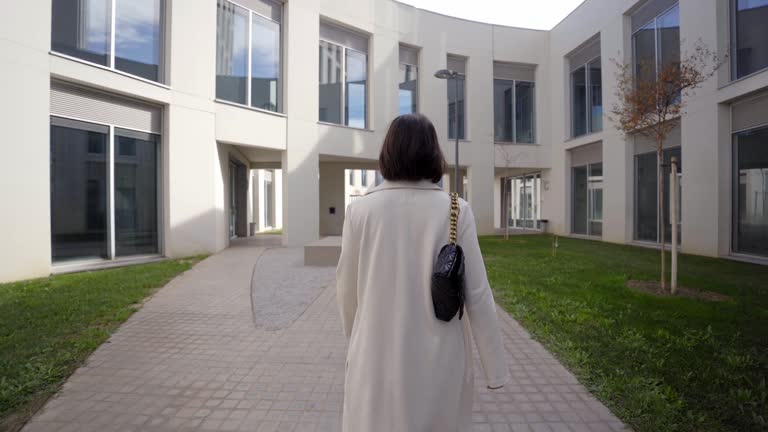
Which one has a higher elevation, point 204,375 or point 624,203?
point 624,203

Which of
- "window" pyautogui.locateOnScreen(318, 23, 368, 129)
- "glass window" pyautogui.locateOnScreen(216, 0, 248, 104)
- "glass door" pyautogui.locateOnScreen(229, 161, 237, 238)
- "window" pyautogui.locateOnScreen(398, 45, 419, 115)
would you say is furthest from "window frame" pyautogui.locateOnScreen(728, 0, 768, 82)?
"glass door" pyautogui.locateOnScreen(229, 161, 237, 238)

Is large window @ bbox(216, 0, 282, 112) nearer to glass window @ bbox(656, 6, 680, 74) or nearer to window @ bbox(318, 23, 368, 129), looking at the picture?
window @ bbox(318, 23, 368, 129)

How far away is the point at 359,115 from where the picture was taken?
17.8 metres

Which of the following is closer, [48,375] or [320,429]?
[320,429]

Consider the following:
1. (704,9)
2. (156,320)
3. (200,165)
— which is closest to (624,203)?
(704,9)

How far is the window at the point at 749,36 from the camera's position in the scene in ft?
34.7

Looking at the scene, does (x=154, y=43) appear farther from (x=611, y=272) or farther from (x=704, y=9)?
(x=704, y=9)

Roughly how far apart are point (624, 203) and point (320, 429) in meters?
16.2

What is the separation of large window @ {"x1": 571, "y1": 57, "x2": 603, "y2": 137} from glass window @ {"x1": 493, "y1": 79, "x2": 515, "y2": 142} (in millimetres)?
2855

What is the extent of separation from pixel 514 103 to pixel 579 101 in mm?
3199

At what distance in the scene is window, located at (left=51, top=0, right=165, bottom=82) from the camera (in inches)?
364

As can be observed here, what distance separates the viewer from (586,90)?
19031 mm

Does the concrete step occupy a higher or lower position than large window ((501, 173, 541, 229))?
lower

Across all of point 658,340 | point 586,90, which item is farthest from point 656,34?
point 658,340
